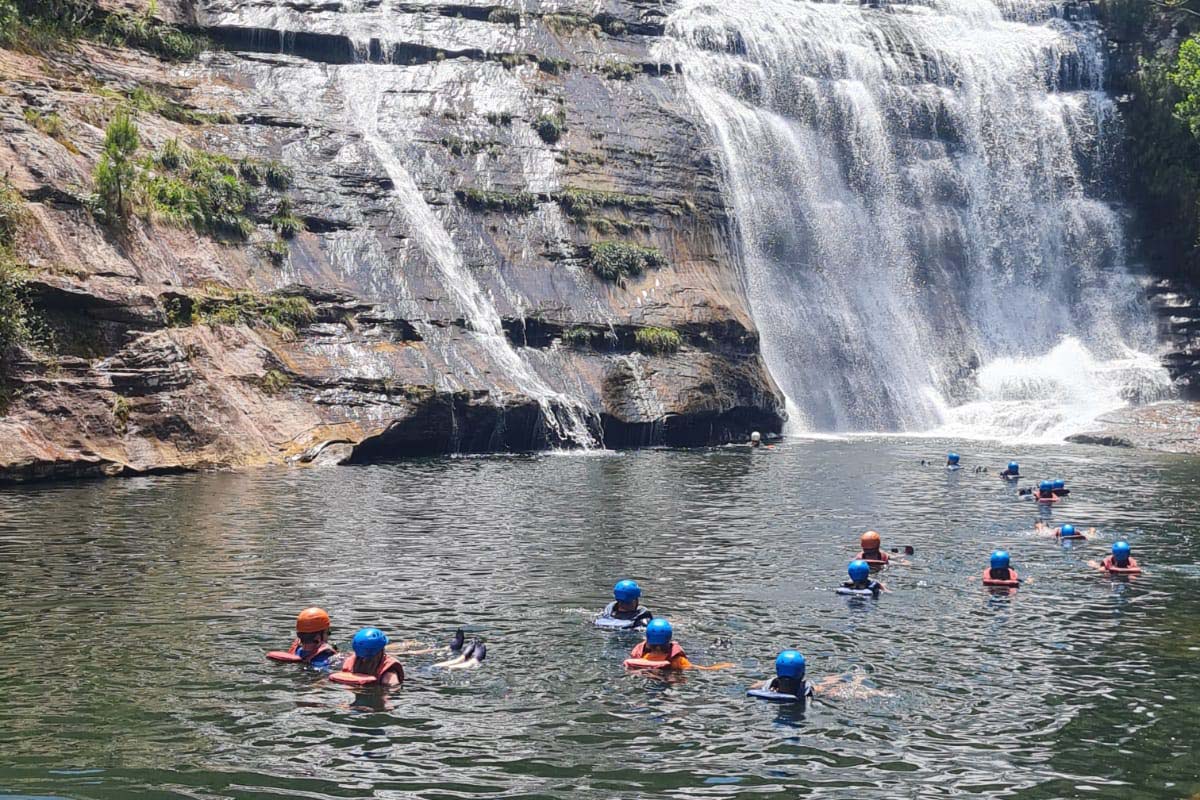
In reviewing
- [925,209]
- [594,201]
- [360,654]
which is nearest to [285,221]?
[594,201]

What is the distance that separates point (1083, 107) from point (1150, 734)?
7096cm

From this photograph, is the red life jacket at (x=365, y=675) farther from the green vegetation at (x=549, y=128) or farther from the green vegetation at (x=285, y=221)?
the green vegetation at (x=549, y=128)

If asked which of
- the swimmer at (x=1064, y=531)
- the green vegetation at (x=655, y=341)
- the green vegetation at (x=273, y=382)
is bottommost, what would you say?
the swimmer at (x=1064, y=531)

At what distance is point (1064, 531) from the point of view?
27.6 meters

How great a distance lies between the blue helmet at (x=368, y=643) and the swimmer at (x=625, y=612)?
4.21 metres

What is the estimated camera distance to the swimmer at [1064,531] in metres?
27.6

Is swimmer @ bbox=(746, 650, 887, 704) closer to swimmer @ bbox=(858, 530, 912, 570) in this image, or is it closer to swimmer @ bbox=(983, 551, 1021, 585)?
swimmer @ bbox=(983, 551, 1021, 585)

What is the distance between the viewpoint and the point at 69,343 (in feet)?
124

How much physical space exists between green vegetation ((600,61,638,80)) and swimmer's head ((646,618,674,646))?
2038 inches

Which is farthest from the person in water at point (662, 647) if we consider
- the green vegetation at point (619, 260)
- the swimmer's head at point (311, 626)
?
the green vegetation at point (619, 260)

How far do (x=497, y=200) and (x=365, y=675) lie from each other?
4227cm

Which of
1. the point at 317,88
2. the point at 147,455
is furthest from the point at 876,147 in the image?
the point at 147,455

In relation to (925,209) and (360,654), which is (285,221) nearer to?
(360,654)

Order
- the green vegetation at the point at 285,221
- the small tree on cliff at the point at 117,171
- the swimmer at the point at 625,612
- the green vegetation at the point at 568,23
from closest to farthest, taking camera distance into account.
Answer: the swimmer at the point at 625,612, the small tree on cliff at the point at 117,171, the green vegetation at the point at 285,221, the green vegetation at the point at 568,23
